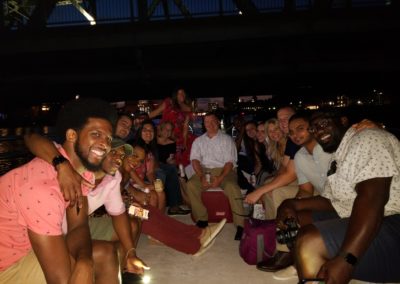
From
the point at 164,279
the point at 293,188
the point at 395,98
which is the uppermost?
the point at 395,98

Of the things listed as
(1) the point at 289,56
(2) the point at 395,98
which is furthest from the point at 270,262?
(2) the point at 395,98

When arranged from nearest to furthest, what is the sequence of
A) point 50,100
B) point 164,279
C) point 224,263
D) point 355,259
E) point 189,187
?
1. point 355,259
2. point 164,279
3. point 224,263
4. point 189,187
5. point 50,100

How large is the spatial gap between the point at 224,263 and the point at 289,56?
16.9 metres

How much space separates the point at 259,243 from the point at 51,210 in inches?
92.5

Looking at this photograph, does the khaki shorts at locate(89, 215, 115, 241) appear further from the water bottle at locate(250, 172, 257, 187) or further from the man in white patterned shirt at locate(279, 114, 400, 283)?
the water bottle at locate(250, 172, 257, 187)

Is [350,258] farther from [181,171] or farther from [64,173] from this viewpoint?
[181,171]

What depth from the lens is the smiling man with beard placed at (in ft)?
6.06

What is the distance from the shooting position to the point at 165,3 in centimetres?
2731

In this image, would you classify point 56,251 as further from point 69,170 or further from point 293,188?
point 293,188

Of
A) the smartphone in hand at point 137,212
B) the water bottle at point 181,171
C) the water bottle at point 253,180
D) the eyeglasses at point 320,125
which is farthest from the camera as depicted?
the water bottle at point 181,171

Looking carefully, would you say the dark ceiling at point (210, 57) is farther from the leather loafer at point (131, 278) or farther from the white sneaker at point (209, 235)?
the leather loafer at point (131, 278)

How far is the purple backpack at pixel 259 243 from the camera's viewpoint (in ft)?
12.1

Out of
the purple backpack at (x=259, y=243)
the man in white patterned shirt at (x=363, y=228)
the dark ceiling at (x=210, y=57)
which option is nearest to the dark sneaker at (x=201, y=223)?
the purple backpack at (x=259, y=243)

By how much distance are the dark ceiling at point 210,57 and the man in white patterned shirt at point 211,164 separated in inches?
499
